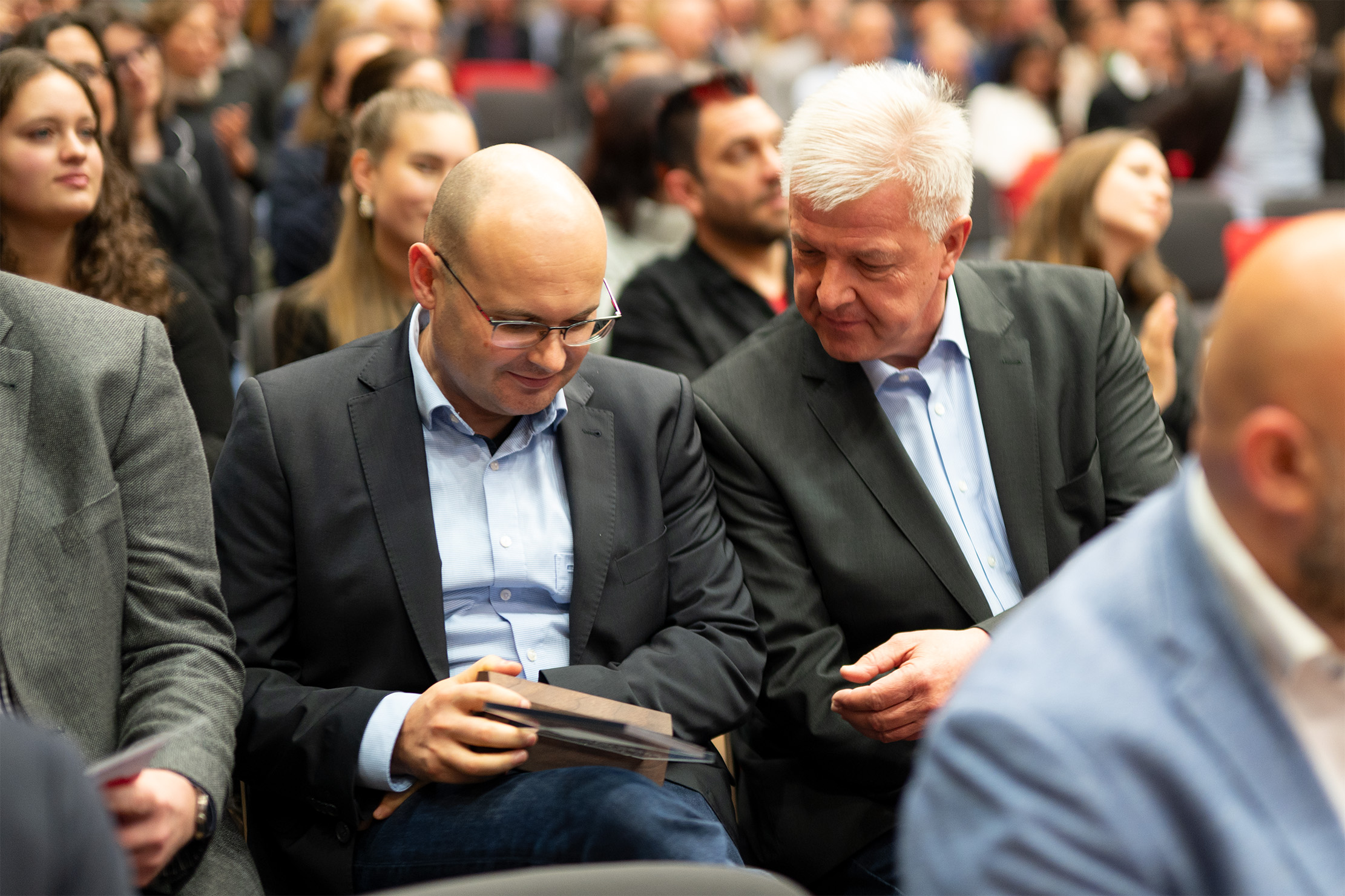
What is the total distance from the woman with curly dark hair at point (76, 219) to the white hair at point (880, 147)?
1258 millimetres

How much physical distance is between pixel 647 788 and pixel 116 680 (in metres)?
0.67

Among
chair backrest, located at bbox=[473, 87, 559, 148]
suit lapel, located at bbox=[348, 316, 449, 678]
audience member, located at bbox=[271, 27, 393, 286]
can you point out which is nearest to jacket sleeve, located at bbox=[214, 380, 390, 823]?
suit lapel, located at bbox=[348, 316, 449, 678]

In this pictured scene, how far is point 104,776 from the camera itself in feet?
4.08

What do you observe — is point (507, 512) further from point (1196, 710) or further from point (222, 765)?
point (1196, 710)

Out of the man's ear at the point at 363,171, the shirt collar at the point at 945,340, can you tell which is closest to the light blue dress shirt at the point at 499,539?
the shirt collar at the point at 945,340

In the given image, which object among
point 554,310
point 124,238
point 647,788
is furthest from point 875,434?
point 124,238

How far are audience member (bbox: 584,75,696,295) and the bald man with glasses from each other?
6.42 feet

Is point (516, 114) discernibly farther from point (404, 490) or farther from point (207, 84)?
point (404, 490)

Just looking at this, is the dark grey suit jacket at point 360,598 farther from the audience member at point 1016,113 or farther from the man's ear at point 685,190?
the audience member at point 1016,113

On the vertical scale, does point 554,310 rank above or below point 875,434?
above

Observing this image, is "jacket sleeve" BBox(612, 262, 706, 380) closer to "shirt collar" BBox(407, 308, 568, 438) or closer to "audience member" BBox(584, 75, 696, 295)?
"audience member" BBox(584, 75, 696, 295)

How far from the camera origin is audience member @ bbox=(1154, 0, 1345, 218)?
22.2 feet

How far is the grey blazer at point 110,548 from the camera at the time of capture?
1502mm

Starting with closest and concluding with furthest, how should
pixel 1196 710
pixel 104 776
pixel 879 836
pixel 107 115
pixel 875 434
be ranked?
pixel 1196 710
pixel 104 776
pixel 879 836
pixel 875 434
pixel 107 115
